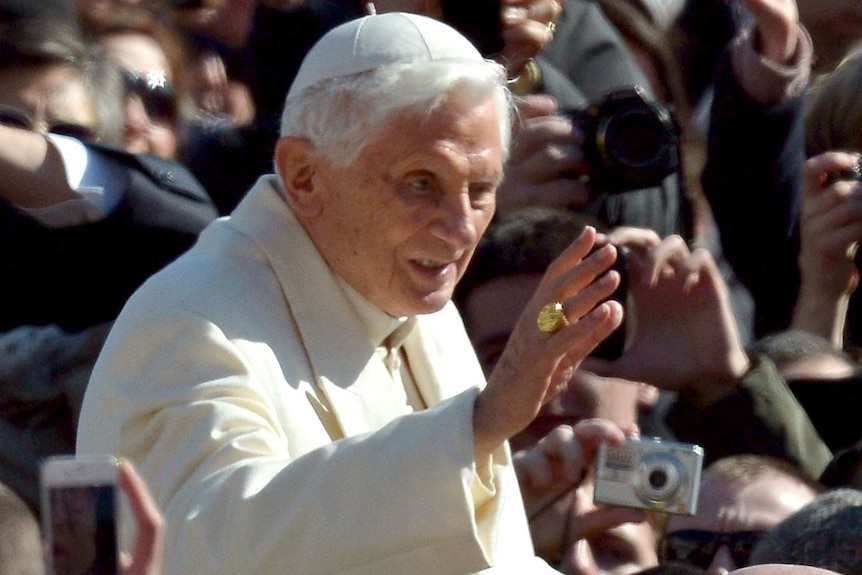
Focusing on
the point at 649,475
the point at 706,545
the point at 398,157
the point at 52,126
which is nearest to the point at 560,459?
the point at 649,475

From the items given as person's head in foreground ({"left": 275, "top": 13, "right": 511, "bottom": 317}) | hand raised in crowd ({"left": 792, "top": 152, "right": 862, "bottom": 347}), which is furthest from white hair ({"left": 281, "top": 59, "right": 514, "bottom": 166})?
hand raised in crowd ({"left": 792, "top": 152, "right": 862, "bottom": 347})

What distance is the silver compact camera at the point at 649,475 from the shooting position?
319 cm

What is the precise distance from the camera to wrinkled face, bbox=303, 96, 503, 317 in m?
3.00

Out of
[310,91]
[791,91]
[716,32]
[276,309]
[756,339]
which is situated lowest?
[756,339]

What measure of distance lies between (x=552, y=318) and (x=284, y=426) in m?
0.50

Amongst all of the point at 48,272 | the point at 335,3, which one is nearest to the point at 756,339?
the point at 335,3

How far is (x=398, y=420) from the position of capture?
2.77 m

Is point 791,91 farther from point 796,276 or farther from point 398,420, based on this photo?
point 398,420

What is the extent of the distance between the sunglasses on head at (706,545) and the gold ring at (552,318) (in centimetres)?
110

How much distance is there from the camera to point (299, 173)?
3.11m

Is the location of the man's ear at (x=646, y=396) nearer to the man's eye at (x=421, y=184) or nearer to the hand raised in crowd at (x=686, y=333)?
the hand raised in crowd at (x=686, y=333)

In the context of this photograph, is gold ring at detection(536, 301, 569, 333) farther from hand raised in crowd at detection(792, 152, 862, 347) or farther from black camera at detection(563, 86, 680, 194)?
hand raised in crowd at detection(792, 152, 862, 347)

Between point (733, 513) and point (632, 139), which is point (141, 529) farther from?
point (632, 139)

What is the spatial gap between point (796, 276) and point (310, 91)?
196 cm
